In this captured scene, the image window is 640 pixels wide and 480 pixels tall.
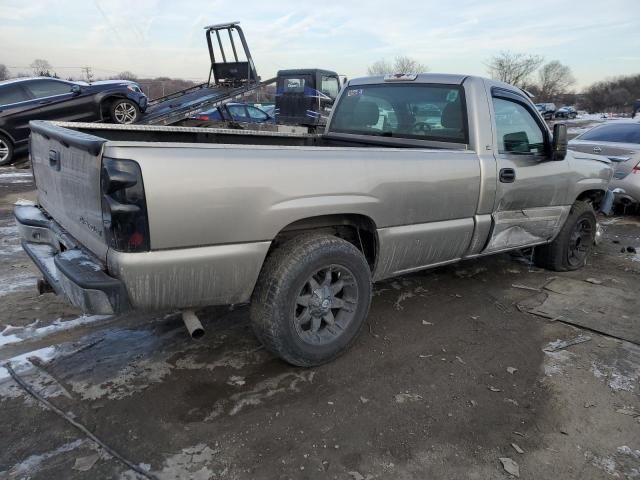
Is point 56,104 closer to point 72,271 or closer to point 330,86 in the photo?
point 330,86

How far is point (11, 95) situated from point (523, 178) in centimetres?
1076

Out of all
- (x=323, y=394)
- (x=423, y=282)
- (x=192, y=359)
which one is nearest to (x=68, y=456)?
(x=192, y=359)

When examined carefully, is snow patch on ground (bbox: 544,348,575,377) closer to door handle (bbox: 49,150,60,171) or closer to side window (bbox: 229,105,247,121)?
door handle (bbox: 49,150,60,171)

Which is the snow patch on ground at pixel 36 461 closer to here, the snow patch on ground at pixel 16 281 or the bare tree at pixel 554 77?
the snow patch on ground at pixel 16 281

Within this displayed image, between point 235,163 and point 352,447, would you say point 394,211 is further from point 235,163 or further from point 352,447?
point 352,447

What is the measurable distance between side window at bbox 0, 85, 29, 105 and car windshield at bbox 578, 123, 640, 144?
11.3 meters

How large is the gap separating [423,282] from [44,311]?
3.33 m

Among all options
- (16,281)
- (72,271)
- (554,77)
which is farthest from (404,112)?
(554,77)

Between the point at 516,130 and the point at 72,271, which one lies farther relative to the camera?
the point at 516,130

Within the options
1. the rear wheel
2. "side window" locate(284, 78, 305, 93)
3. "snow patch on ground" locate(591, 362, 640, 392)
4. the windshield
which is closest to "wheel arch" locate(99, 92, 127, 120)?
the rear wheel

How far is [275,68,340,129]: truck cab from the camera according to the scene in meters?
14.2

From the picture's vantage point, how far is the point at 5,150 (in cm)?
1058

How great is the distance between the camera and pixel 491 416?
2795 millimetres

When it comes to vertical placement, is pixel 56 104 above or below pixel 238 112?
above
